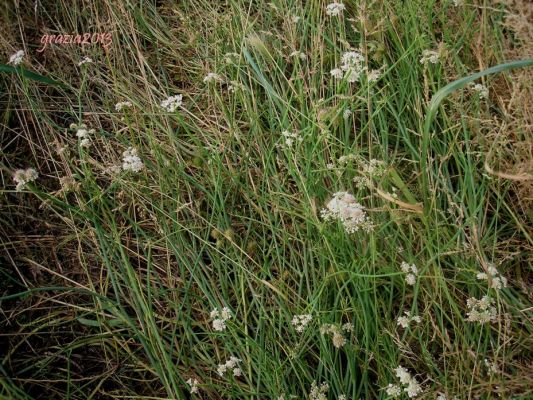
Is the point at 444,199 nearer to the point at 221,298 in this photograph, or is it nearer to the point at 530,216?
the point at 530,216

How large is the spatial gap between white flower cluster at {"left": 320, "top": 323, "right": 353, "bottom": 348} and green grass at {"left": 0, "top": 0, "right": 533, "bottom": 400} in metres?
0.03

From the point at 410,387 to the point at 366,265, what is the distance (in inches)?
15.0

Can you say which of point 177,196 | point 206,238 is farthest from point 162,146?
point 206,238

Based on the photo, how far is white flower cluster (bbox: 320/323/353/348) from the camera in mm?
1530

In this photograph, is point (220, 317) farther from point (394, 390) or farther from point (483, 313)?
point (483, 313)

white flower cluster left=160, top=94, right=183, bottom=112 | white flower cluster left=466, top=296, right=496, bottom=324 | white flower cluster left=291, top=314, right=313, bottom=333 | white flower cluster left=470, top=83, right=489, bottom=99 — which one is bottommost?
white flower cluster left=291, top=314, right=313, bottom=333

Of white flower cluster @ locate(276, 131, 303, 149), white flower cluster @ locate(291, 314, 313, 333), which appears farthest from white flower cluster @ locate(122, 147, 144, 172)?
white flower cluster @ locate(291, 314, 313, 333)

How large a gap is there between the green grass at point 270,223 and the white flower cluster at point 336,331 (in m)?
0.03

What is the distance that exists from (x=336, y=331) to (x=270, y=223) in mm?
470

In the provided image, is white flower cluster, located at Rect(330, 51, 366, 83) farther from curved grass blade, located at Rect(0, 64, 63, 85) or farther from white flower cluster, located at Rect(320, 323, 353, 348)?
curved grass blade, located at Rect(0, 64, 63, 85)

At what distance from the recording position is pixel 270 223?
187cm

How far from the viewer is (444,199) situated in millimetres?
1912

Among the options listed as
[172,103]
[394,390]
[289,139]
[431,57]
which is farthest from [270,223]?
[431,57]

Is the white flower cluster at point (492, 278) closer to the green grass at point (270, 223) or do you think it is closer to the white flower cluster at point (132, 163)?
the green grass at point (270, 223)
